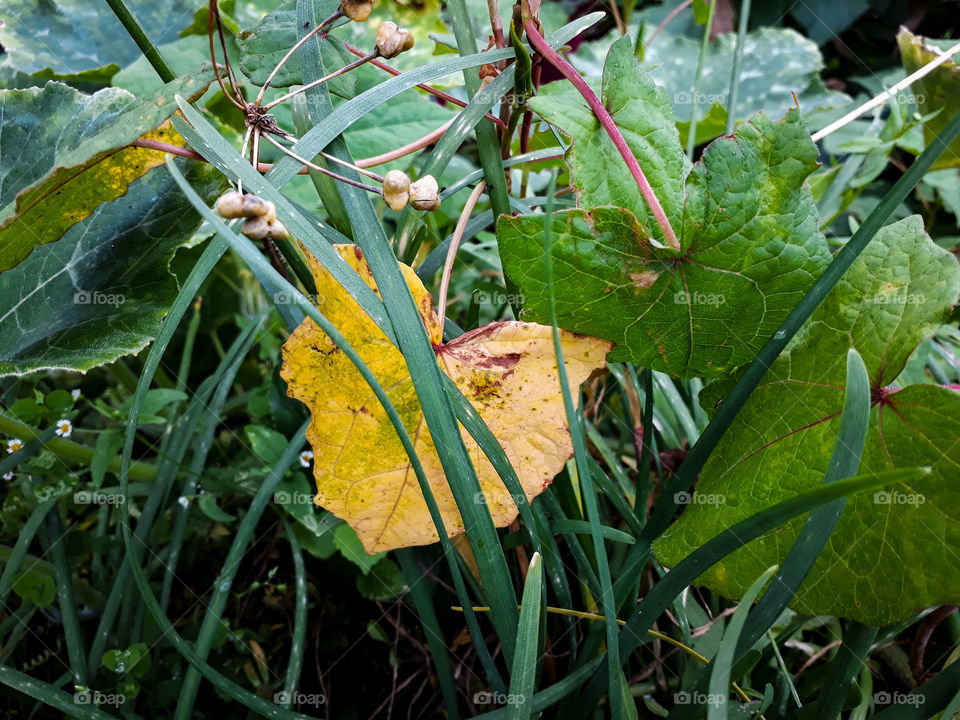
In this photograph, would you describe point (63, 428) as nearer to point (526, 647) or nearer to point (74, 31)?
point (526, 647)

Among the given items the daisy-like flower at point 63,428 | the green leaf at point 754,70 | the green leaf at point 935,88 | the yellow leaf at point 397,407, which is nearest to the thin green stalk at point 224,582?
the yellow leaf at point 397,407

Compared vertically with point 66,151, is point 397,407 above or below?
below

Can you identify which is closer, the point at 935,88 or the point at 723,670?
the point at 723,670

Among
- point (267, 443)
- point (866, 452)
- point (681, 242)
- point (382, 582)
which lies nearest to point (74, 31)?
point (267, 443)

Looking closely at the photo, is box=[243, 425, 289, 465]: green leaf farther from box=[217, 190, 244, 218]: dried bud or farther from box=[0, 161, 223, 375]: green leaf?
box=[217, 190, 244, 218]: dried bud

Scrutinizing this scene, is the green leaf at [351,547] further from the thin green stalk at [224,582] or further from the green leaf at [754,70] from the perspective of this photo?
the green leaf at [754,70]

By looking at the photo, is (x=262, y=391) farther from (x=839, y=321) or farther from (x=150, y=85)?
(x=839, y=321)
